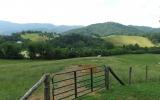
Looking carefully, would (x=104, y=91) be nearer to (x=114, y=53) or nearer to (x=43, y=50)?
(x=43, y=50)

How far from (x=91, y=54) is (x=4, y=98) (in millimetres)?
90384

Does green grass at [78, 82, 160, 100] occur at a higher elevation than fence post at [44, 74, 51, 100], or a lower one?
lower

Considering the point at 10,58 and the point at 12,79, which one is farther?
the point at 10,58

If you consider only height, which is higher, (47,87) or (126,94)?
(47,87)

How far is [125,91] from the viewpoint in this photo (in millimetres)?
19578

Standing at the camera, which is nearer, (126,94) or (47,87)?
(47,87)

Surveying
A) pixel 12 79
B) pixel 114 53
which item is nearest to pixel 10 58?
pixel 114 53

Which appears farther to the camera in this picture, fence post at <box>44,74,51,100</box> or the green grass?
the green grass

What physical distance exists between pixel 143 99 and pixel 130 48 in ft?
379

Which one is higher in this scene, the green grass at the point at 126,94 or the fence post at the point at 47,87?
the fence post at the point at 47,87

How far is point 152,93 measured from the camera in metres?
19.2

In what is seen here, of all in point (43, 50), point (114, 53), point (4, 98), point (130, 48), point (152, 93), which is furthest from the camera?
point (130, 48)

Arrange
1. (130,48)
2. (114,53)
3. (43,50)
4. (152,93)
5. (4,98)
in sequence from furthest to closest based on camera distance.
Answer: (130,48) → (114,53) → (43,50) → (4,98) → (152,93)

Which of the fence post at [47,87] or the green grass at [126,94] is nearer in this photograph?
A: the fence post at [47,87]
